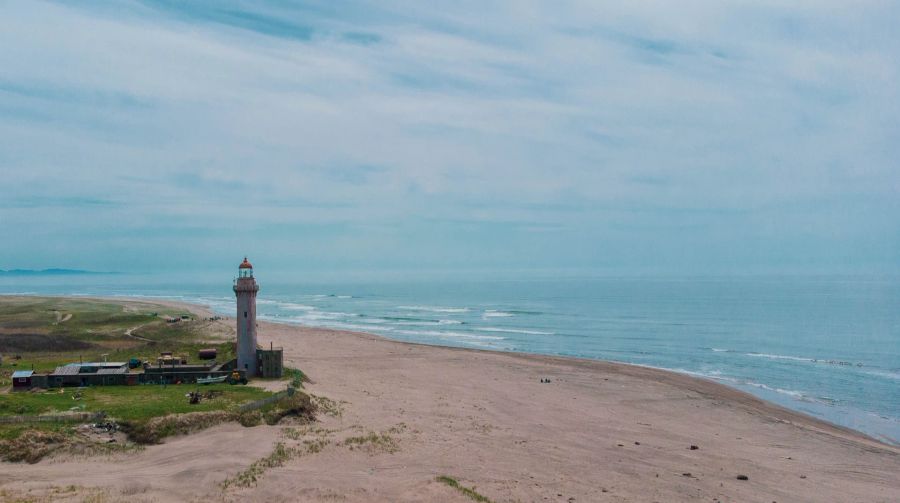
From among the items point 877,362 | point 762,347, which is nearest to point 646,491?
point 877,362

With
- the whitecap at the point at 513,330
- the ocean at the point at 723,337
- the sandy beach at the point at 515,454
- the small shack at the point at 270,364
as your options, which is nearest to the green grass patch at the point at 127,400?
the sandy beach at the point at 515,454

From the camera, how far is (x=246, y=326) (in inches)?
1400

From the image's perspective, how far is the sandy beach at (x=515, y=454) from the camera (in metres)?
20.5

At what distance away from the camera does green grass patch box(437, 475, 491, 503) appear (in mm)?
20016

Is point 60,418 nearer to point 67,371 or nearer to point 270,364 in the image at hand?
point 67,371

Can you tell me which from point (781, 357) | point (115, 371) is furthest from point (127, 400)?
point (781, 357)

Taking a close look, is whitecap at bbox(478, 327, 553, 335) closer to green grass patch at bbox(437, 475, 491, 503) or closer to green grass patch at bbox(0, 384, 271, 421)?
green grass patch at bbox(0, 384, 271, 421)

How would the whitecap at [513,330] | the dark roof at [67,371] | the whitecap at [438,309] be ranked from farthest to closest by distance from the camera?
the whitecap at [438,309] < the whitecap at [513,330] < the dark roof at [67,371]

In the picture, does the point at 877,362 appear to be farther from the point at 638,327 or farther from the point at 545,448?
the point at 545,448

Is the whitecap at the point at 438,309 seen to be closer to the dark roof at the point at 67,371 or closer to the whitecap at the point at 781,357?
the whitecap at the point at 781,357

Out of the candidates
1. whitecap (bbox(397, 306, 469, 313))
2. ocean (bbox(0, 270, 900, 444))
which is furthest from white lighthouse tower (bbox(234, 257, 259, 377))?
whitecap (bbox(397, 306, 469, 313))

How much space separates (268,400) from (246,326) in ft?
27.6

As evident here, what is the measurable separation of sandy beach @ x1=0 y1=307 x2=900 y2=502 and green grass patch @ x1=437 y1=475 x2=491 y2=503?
11.5 inches

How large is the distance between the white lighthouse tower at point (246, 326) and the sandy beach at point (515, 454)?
391cm
